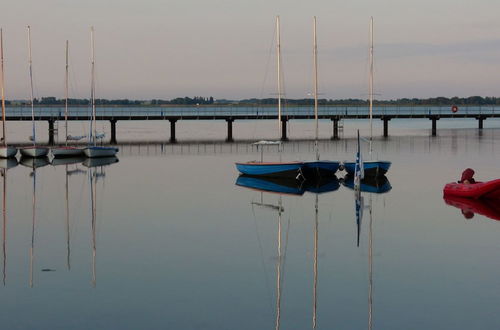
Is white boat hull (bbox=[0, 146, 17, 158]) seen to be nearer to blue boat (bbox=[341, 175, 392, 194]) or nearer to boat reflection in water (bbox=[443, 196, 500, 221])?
blue boat (bbox=[341, 175, 392, 194])

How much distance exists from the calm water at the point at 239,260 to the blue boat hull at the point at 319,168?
400 centimetres

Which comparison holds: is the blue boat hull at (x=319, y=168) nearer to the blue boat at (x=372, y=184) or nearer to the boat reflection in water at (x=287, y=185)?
the boat reflection in water at (x=287, y=185)

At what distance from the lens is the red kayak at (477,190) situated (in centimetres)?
3631

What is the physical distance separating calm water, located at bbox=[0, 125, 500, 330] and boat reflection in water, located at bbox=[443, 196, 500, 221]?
2.03 ft

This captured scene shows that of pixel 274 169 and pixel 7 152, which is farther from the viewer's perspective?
pixel 7 152

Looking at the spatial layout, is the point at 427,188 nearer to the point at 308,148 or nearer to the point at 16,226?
the point at 16,226

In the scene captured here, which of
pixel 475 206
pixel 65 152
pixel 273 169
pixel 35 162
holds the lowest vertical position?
pixel 475 206

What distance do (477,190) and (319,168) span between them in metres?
11.0

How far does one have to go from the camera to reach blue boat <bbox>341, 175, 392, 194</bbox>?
1636 inches

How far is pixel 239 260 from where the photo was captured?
77.4ft

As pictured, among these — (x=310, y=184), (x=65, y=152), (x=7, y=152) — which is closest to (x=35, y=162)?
(x=7, y=152)

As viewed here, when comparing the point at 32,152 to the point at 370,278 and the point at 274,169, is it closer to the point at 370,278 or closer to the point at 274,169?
the point at 274,169

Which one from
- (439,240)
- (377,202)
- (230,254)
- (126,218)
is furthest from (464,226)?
(126,218)

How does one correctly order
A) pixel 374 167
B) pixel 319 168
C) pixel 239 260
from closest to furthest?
pixel 239 260
pixel 319 168
pixel 374 167
